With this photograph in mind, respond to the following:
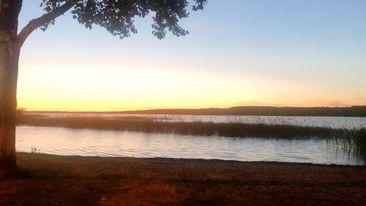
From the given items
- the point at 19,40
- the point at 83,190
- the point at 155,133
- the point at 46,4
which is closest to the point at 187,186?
the point at 83,190

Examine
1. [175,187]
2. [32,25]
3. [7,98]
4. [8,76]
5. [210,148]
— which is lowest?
[210,148]

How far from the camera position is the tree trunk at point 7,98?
12.5m

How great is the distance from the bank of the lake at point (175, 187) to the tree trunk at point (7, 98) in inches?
32.1

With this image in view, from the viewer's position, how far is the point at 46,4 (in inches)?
655

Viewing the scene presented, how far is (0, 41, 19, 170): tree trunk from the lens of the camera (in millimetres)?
12516

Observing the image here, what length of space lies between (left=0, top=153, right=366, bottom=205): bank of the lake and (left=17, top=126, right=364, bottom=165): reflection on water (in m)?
16.6

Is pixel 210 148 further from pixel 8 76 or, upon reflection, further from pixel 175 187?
pixel 8 76

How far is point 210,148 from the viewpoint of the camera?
37.9 metres

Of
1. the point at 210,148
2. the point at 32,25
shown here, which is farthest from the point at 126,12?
the point at 210,148

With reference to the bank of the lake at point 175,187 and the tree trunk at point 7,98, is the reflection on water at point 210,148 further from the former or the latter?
the tree trunk at point 7,98

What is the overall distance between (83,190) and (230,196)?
3600mm

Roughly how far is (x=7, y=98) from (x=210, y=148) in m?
26.6

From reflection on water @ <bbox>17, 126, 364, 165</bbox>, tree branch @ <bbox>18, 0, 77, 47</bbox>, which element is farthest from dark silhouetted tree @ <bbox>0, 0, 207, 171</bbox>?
reflection on water @ <bbox>17, 126, 364, 165</bbox>

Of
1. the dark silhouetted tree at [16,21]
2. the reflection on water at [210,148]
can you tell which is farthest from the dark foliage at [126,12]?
the reflection on water at [210,148]
